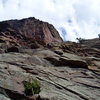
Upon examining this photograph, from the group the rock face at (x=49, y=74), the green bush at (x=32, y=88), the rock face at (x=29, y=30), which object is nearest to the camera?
the green bush at (x=32, y=88)

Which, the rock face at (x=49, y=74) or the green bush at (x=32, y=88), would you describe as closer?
the green bush at (x=32, y=88)

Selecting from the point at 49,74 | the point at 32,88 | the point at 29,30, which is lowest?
the point at 32,88

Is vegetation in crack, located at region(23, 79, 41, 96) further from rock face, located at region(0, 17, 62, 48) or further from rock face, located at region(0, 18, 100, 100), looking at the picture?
rock face, located at region(0, 17, 62, 48)

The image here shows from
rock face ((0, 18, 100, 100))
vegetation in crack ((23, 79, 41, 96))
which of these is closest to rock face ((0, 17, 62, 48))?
rock face ((0, 18, 100, 100))

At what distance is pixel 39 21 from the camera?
246 ft

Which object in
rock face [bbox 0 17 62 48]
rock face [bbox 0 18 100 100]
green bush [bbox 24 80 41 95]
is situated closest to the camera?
green bush [bbox 24 80 41 95]

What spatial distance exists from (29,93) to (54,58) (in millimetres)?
11088

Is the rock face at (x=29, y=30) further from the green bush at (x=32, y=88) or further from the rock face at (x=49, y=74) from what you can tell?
the green bush at (x=32, y=88)

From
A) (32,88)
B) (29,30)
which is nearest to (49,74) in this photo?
(32,88)

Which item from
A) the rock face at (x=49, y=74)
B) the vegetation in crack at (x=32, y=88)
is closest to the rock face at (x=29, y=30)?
the rock face at (x=49, y=74)

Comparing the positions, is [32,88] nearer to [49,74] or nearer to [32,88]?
[32,88]

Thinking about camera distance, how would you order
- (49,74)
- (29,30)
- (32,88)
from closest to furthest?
(32,88)
(49,74)
(29,30)

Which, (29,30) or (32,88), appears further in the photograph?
(29,30)

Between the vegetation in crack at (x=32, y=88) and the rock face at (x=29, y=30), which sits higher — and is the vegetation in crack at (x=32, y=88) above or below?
below
